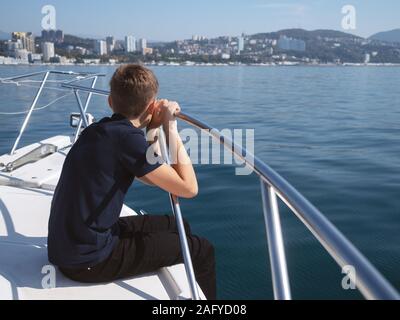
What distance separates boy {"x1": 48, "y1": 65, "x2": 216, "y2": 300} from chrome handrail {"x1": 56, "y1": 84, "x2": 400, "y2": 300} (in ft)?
1.10

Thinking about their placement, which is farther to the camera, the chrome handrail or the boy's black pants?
the boy's black pants

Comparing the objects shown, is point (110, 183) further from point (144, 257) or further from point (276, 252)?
point (276, 252)

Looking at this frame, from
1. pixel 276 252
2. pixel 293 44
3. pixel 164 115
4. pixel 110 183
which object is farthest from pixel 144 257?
pixel 293 44

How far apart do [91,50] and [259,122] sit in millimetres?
25932

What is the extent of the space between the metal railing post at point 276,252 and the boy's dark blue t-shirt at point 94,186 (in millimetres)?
539

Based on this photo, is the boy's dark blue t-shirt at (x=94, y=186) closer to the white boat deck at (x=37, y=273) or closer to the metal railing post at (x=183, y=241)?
the white boat deck at (x=37, y=273)

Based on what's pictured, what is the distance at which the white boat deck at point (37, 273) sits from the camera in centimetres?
179

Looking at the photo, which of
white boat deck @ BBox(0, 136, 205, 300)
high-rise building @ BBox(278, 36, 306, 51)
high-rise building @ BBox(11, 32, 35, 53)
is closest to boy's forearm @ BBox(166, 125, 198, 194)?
white boat deck @ BBox(0, 136, 205, 300)

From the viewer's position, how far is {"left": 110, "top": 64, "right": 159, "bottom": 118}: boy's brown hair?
1709 millimetres

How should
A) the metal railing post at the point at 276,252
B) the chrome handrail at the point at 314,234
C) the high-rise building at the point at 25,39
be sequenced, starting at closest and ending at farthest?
the chrome handrail at the point at 314,234, the metal railing post at the point at 276,252, the high-rise building at the point at 25,39

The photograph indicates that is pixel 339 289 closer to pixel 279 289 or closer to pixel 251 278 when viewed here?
pixel 251 278

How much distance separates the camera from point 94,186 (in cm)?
171

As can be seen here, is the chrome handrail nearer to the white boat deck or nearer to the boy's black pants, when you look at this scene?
the boy's black pants

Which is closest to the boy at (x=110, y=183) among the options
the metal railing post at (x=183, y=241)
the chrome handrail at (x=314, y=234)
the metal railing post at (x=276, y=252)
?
the metal railing post at (x=183, y=241)
